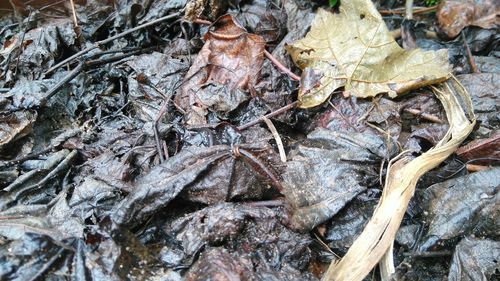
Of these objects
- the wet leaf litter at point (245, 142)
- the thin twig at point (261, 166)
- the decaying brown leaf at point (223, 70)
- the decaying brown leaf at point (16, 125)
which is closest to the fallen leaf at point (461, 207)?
the wet leaf litter at point (245, 142)

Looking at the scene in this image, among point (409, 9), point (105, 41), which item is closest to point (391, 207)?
point (409, 9)

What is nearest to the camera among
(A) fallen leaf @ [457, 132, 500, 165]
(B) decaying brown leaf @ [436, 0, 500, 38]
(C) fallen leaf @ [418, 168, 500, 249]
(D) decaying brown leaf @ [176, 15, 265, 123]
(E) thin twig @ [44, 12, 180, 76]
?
(C) fallen leaf @ [418, 168, 500, 249]

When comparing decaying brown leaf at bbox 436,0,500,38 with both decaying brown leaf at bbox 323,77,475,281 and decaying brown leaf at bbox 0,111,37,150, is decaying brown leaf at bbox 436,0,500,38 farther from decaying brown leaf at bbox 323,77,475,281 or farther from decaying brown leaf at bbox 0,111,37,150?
decaying brown leaf at bbox 0,111,37,150

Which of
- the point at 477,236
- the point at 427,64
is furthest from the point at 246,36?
A: the point at 477,236

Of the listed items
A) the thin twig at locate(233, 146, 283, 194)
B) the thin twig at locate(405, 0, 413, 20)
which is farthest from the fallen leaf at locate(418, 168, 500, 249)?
the thin twig at locate(405, 0, 413, 20)

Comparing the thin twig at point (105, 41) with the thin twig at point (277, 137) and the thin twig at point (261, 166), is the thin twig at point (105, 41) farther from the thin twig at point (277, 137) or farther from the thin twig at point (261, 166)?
the thin twig at point (261, 166)

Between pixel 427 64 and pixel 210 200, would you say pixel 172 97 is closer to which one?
pixel 210 200

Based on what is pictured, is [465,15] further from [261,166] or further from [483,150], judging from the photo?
[261,166]
